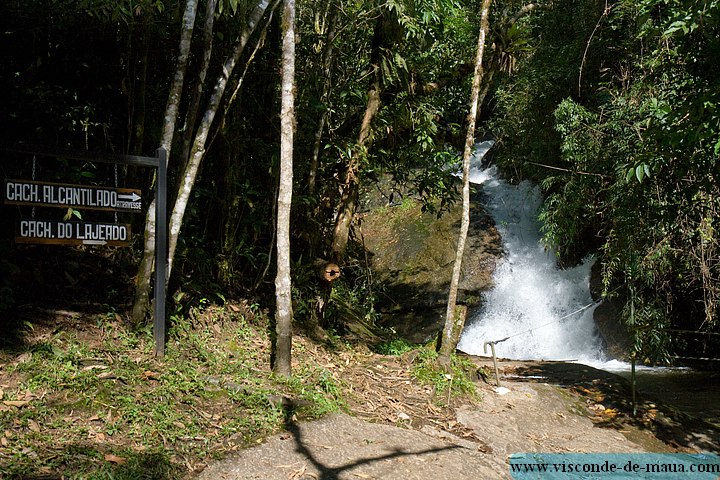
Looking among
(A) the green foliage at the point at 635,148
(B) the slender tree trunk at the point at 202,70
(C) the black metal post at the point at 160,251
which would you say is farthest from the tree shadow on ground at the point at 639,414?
(B) the slender tree trunk at the point at 202,70

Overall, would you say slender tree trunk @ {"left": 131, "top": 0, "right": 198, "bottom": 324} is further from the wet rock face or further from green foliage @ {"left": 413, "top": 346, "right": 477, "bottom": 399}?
the wet rock face

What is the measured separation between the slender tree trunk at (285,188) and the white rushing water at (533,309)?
8023 mm

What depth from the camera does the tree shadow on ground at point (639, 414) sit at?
25.2 feet

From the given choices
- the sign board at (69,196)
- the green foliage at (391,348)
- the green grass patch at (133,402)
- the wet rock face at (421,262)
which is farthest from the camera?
the wet rock face at (421,262)

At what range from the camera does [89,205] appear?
5.77m

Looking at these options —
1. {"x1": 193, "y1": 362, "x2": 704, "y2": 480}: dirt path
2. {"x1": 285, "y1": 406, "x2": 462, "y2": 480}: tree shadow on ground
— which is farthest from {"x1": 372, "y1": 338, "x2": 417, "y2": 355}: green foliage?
{"x1": 285, "y1": 406, "x2": 462, "y2": 480}: tree shadow on ground

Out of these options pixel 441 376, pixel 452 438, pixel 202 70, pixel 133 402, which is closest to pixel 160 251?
pixel 133 402

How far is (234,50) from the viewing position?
22.0ft

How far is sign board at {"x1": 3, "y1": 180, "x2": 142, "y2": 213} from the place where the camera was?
211 inches

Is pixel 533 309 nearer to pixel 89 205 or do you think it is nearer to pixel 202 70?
pixel 202 70

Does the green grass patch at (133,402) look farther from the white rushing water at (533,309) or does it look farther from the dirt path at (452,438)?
the white rushing water at (533,309)

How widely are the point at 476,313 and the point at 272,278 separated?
818 cm

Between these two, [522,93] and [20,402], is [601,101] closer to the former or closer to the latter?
[522,93]

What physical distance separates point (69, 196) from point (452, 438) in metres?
4.22
